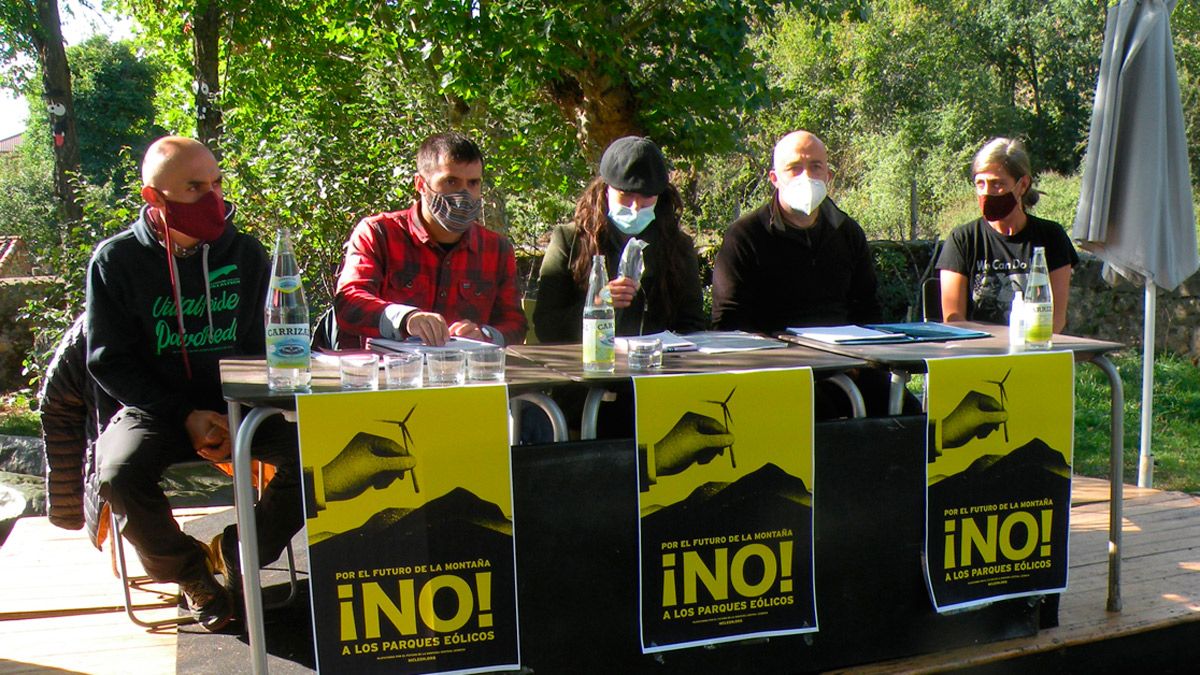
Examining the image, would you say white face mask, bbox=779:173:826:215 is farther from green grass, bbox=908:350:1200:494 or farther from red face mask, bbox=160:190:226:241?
green grass, bbox=908:350:1200:494

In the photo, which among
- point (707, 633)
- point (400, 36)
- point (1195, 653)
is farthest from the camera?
point (400, 36)

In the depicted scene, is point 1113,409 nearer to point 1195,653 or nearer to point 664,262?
point 1195,653

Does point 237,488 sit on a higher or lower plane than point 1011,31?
lower

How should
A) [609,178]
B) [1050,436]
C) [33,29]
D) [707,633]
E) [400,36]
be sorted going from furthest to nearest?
[33,29]
[400,36]
[609,178]
[1050,436]
[707,633]

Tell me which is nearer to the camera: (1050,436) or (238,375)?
(238,375)

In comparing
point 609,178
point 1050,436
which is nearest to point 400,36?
point 609,178

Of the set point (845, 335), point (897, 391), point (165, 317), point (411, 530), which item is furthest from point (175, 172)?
point (897, 391)

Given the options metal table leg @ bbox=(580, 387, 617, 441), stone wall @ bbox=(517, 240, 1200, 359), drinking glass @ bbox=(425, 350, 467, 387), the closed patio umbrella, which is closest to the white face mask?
metal table leg @ bbox=(580, 387, 617, 441)

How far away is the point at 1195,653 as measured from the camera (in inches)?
122

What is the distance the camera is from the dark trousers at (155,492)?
2768 millimetres

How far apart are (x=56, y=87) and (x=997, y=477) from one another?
9.07 m

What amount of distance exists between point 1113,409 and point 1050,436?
201 millimetres

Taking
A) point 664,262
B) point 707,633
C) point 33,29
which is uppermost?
point 33,29

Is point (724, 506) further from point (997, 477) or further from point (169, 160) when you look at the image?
point (169, 160)
